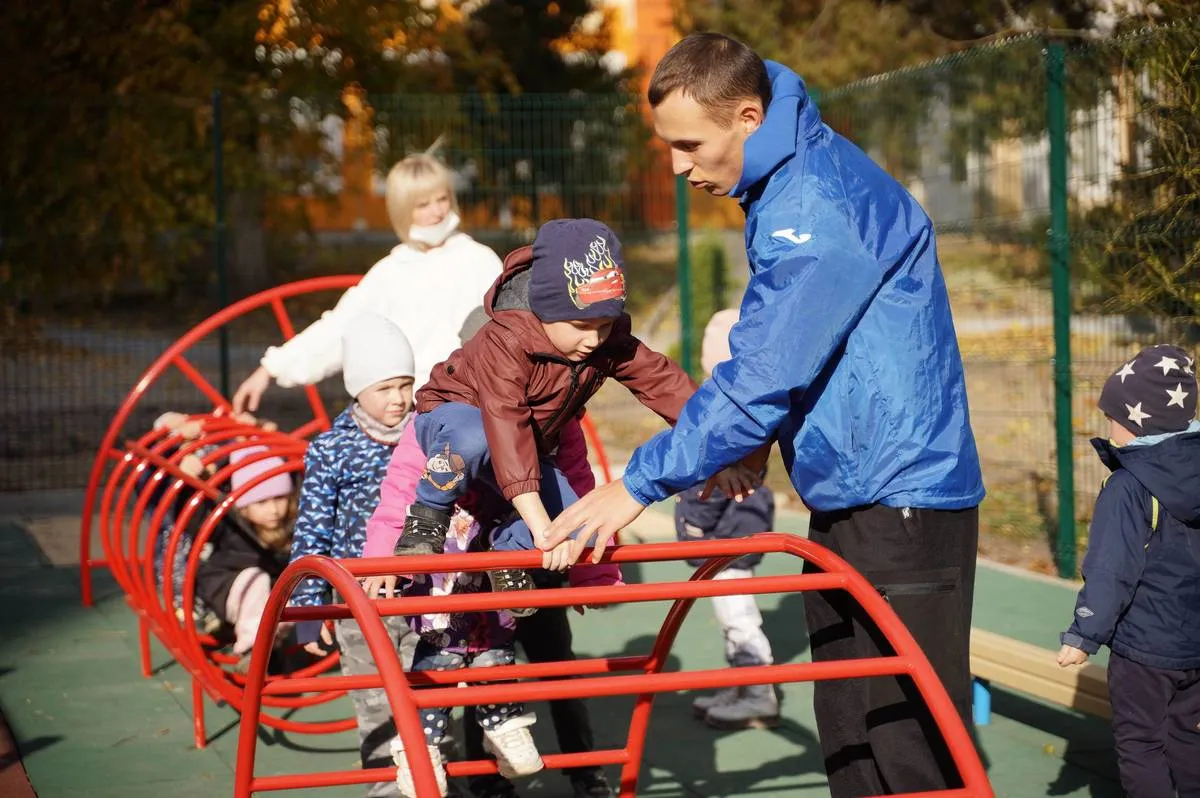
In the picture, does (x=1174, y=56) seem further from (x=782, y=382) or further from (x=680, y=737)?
(x=782, y=382)

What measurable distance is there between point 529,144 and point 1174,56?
6576mm

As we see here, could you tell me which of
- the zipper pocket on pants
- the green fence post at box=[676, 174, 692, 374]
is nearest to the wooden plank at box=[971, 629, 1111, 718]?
the zipper pocket on pants

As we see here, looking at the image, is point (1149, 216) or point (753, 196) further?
point (1149, 216)

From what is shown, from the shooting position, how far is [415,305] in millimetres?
5266

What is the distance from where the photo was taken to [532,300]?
3.31m

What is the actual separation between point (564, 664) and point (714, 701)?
2.25 meters

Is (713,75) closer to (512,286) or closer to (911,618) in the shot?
(512,286)

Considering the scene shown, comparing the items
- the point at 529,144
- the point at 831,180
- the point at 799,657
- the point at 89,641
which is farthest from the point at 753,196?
the point at 529,144

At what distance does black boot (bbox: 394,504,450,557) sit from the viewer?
3502 mm

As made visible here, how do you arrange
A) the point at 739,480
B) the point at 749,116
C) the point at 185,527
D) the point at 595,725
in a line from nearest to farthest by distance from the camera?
the point at 749,116 → the point at 739,480 → the point at 595,725 → the point at 185,527

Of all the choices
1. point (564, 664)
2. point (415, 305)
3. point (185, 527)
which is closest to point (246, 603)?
point (185, 527)

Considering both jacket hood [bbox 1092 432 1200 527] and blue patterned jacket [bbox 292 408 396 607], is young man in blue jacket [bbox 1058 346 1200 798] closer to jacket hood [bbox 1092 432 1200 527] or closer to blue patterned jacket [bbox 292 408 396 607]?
jacket hood [bbox 1092 432 1200 527]

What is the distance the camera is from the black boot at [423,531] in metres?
3.50

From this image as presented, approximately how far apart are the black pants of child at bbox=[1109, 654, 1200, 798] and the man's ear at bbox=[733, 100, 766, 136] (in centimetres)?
182
